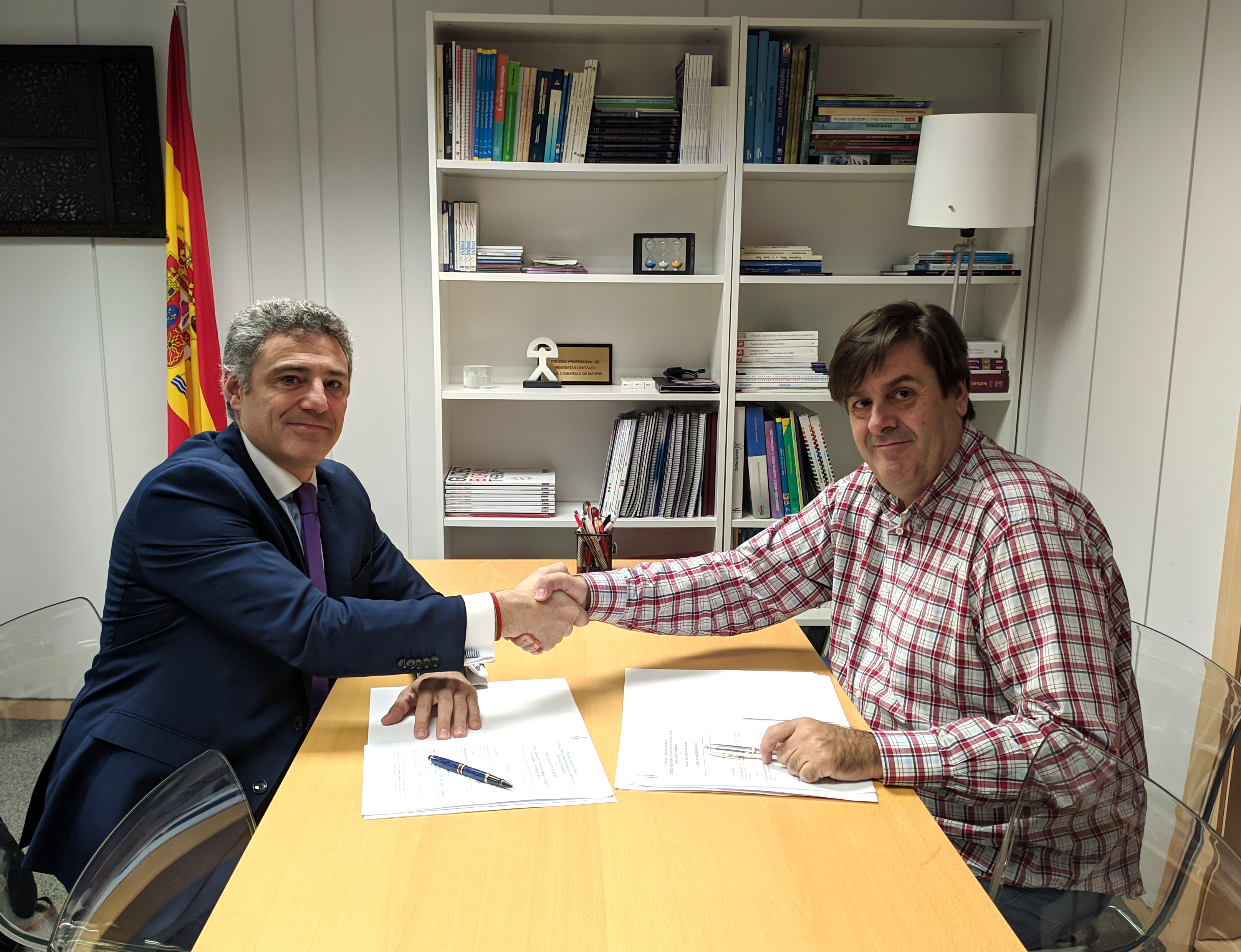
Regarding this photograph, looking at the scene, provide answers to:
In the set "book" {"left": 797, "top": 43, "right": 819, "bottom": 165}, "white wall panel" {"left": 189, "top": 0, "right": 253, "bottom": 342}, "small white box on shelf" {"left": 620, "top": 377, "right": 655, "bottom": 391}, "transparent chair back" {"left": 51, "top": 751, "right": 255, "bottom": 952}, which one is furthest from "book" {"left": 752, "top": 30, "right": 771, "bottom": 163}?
"transparent chair back" {"left": 51, "top": 751, "right": 255, "bottom": 952}

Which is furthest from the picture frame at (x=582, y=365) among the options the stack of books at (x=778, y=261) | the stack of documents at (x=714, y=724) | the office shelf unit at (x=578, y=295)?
the stack of documents at (x=714, y=724)

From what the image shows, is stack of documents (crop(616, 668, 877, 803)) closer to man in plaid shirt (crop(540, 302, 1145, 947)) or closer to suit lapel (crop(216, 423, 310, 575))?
man in plaid shirt (crop(540, 302, 1145, 947))

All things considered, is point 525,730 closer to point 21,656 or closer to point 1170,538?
point 21,656

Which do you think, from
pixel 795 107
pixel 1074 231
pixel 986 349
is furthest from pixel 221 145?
pixel 1074 231

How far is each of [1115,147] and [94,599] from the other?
12.0 feet

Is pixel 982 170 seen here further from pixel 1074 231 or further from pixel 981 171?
pixel 1074 231

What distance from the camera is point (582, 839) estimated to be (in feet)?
3.67

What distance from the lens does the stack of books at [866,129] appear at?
2.93 m

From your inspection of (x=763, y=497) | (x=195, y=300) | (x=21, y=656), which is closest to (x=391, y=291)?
(x=195, y=300)

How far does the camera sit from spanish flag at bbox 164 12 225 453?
3.05m

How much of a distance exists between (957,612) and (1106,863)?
0.42 metres

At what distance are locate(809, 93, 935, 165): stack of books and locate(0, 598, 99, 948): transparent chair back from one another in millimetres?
2434

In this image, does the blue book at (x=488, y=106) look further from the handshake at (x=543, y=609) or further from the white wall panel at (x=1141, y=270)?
the white wall panel at (x=1141, y=270)

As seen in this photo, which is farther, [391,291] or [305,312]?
[391,291]
